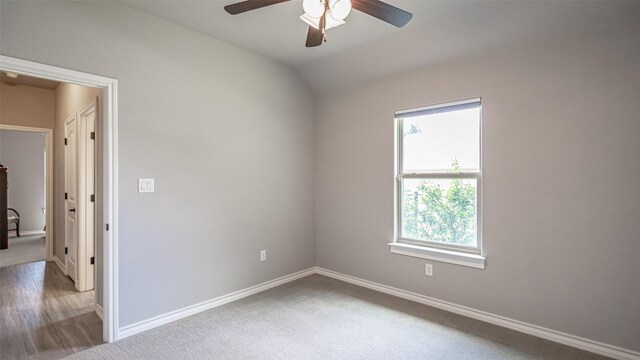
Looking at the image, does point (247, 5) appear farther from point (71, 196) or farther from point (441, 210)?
point (71, 196)

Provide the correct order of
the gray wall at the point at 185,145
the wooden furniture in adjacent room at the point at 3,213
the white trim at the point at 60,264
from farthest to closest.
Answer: the wooden furniture in adjacent room at the point at 3,213
the white trim at the point at 60,264
the gray wall at the point at 185,145

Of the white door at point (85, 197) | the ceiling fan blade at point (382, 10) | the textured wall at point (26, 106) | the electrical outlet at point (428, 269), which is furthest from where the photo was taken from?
the textured wall at point (26, 106)

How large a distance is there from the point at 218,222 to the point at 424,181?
85.8 inches

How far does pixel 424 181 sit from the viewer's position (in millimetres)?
3273

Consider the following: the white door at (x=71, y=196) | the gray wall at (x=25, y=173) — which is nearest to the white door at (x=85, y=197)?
the white door at (x=71, y=196)

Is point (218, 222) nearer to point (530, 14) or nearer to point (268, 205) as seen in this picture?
point (268, 205)

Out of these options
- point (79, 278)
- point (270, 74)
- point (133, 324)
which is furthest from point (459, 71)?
point (79, 278)

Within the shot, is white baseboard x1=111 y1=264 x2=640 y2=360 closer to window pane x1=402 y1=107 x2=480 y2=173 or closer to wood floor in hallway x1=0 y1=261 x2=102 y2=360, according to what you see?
wood floor in hallway x1=0 y1=261 x2=102 y2=360

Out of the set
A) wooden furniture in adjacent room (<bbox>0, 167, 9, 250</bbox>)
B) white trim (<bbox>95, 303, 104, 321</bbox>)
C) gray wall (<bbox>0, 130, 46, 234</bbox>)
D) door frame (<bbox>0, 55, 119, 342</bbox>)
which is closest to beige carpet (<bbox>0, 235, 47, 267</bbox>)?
wooden furniture in adjacent room (<bbox>0, 167, 9, 250</bbox>)

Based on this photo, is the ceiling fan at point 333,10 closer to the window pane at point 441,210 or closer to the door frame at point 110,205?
the door frame at point 110,205

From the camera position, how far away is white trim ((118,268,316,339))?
254cm

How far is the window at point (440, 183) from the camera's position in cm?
293

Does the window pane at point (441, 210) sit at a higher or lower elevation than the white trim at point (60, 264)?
higher

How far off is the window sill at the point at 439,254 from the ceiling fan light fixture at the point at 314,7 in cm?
242
